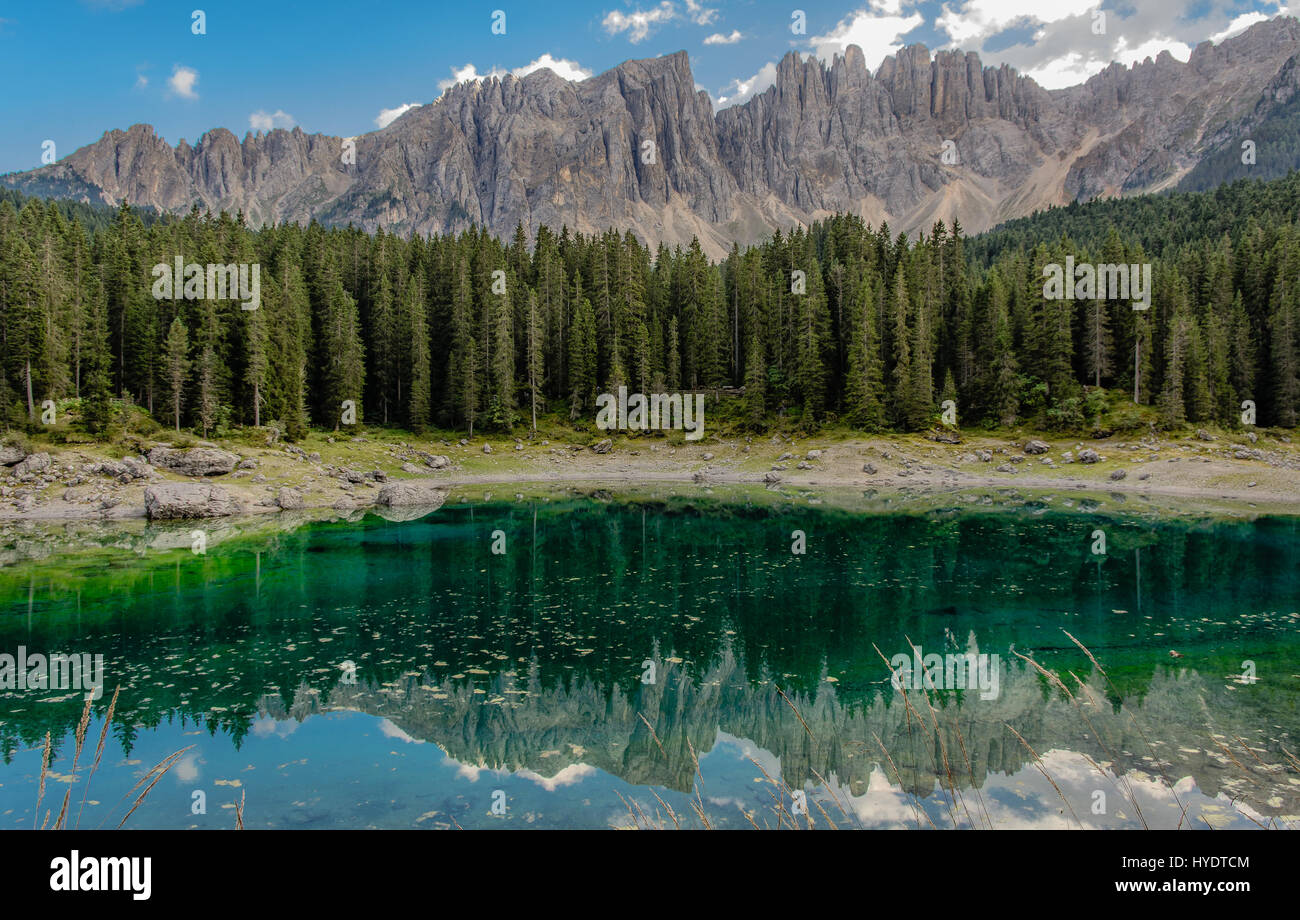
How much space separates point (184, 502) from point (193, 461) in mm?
8116

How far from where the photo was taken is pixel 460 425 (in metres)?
80.1

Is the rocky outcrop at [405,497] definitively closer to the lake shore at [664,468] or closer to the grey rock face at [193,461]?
the lake shore at [664,468]

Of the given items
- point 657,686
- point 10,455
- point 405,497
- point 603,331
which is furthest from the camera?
point 603,331

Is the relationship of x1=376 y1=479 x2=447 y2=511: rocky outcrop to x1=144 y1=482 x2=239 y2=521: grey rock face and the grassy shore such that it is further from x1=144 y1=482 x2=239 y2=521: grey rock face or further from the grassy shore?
x1=144 y1=482 x2=239 y2=521: grey rock face

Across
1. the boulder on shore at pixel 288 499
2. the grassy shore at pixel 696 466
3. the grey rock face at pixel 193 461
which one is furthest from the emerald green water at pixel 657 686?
the grey rock face at pixel 193 461

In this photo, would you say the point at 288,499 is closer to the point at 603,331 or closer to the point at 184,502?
the point at 184,502

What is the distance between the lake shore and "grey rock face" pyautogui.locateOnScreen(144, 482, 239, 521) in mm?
497

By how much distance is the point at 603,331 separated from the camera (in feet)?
287

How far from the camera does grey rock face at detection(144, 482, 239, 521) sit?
42.9m

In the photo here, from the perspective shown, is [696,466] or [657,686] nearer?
[657,686]

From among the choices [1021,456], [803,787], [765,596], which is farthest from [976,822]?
[1021,456]

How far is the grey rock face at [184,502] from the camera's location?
4288 centimetres

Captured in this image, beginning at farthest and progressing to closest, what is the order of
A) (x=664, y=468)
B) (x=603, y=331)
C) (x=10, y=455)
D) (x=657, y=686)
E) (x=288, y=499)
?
1. (x=603, y=331)
2. (x=664, y=468)
3. (x=288, y=499)
4. (x=10, y=455)
5. (x=657, y=686)

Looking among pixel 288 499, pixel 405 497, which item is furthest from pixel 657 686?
pixel 288 499
